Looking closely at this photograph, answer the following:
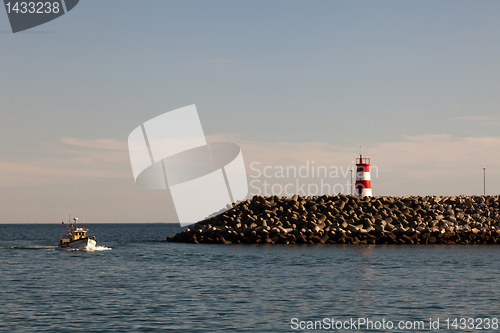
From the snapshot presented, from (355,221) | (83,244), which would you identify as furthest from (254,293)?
(355,221)

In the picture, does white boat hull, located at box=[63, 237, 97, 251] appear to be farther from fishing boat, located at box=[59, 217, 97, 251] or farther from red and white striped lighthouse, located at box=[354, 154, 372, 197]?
red and white striped lighthouse, located at box=[354, 154, 372, 197]

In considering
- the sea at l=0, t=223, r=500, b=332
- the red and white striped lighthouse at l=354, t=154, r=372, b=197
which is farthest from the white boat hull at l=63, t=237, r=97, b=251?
the red and white striped lighthouse at l=354, t=154, r=372, b=197

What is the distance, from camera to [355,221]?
166 ft

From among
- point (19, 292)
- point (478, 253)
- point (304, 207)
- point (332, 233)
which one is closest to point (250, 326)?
point (19, 292)

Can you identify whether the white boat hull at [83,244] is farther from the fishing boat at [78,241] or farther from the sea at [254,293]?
the sea at [254,293]

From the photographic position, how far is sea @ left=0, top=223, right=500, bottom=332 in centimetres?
1753

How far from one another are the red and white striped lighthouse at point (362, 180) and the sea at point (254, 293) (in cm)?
→ 1690

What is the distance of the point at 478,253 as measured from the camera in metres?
41.7

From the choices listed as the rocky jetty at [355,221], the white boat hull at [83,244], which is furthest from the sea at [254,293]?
the rocky jetty at [355,221]

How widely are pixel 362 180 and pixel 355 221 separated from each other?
795cm

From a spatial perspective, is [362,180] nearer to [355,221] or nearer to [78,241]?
[355,221]

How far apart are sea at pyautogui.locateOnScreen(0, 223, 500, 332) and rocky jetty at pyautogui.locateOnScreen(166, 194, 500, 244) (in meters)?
9.26

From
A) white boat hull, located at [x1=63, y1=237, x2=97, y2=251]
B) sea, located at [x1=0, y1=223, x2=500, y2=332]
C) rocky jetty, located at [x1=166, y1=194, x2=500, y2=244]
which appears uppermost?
rocky jetty, located at [x1=166, y1=194, x2=500, y2=244]

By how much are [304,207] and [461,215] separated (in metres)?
15.3
